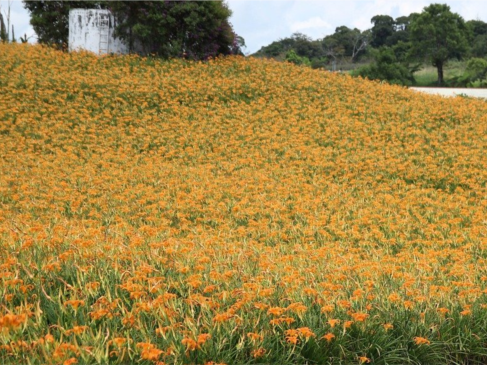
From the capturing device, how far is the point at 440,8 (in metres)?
34.4

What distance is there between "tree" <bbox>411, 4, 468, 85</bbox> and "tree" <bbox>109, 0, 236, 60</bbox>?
756 inches

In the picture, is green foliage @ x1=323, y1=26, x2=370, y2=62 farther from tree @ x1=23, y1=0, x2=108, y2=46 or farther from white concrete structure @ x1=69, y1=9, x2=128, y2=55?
white concrete structure @ x1=69, y1=9, x2=128, y2=55

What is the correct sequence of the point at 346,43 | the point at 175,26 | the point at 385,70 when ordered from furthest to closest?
1. the point at 346,43
2. the point at 385,70
3. the point at 175,26

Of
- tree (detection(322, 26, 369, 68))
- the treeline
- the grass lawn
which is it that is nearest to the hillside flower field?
the treeline

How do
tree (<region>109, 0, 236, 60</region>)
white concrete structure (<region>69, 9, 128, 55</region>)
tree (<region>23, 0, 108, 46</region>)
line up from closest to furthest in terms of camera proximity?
tree (<region>109, 0, 236, 60</region>), white concrete structure (<region>69, 9, 128, 55</region>), tree (<region>23, 0, 108, 46</region>)

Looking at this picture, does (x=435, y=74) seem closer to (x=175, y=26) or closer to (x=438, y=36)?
(x=438, y=36)

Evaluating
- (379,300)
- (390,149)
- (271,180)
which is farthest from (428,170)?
(379,300)

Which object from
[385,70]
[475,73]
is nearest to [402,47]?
[475,73]

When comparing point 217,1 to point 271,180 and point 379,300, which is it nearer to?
point 271,180

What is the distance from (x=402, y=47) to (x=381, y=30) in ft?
45.3

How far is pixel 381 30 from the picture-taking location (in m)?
51.1

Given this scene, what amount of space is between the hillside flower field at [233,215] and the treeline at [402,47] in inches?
387

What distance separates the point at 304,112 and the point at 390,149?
3477 mm

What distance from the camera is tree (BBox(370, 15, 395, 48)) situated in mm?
50906
